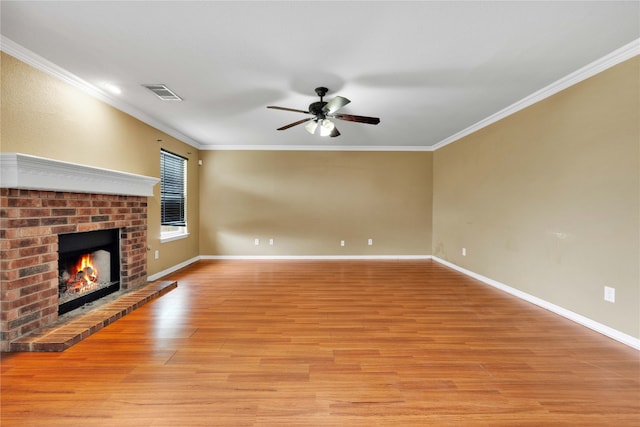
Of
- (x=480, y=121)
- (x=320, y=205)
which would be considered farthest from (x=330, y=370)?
(x=320, y=205)

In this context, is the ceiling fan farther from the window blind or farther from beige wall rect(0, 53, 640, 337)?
the window blind

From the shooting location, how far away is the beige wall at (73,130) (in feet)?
7.22

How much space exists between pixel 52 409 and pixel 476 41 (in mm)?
3679

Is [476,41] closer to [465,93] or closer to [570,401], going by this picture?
[465,93]

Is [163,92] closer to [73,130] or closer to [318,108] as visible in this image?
[73,130]

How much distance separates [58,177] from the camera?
236 cm

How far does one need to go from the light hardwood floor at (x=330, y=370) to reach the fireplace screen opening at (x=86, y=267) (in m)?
0.61

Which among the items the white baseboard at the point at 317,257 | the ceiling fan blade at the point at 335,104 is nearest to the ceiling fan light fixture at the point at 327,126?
the ceiling fan blade at the point at 335,104

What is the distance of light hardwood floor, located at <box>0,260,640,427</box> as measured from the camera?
58.7 inches

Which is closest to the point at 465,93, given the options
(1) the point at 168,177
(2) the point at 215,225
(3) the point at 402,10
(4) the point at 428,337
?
(3) the point at 402,10

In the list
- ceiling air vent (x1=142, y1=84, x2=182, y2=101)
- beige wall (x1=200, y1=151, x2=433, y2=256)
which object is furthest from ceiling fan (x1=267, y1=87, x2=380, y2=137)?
beige wall (x1=200, y1=151, x2=433, y2=256)

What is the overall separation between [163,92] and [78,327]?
2.46 m

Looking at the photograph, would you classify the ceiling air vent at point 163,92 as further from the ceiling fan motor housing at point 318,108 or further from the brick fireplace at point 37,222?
the ceiling fan motor housing at point 318,108

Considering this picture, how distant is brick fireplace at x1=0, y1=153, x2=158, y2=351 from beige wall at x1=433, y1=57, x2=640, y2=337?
187 inches
